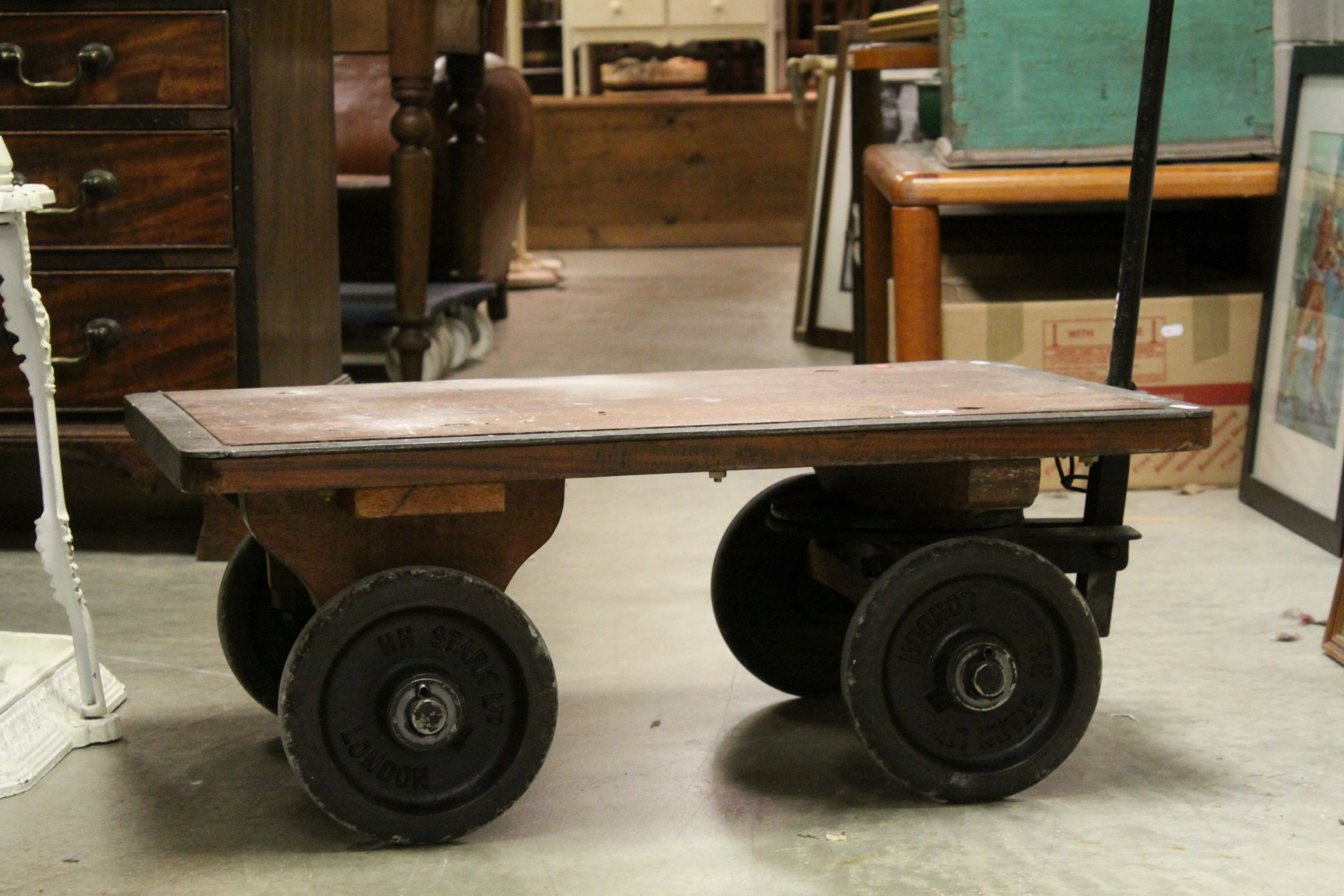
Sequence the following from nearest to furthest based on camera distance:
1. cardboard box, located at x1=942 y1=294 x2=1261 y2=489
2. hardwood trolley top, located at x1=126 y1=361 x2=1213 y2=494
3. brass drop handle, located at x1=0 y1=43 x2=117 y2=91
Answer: hardwood trolley top, located at x1=126 y1=361 x2=1213 y2=494
brass drop handle, located at x1=0 y1=43 x2=117 y2=91
cardboard box, located at x1=942 y1=294 x2=1261 y2=489

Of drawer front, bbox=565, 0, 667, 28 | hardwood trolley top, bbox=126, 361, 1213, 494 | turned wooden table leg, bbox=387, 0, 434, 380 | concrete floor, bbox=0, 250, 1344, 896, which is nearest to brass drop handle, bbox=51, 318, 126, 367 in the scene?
concrete floor, bbox=0, 250, 1344, 896

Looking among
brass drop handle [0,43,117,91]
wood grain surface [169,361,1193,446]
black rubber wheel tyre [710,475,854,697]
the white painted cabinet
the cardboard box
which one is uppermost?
the white painted cabinet

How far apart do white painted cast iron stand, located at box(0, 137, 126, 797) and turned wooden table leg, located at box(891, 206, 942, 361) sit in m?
1.42

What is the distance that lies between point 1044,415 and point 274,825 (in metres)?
0.76

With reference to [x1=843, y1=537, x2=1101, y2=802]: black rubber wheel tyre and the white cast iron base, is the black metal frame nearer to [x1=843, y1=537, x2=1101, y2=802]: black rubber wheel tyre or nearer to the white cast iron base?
[x1=843, y1=537, x2=1101, y2=802]: black rubber wheel tyre

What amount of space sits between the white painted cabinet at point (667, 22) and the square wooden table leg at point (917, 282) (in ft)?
16.7

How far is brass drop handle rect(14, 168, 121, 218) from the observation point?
7.24ft

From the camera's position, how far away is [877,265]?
3.26 meters

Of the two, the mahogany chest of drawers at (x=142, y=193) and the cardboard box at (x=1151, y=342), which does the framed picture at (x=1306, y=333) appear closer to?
the cardboard box at (x=1151, y=342)

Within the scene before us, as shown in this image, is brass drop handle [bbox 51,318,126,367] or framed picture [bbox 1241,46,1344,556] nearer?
brass drop handle [bbox 51,318,126,367]

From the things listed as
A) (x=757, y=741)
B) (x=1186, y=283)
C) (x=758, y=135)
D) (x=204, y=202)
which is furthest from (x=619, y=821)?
(x=758, y=135)

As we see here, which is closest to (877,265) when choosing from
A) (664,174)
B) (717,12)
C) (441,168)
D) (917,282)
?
(917,282)

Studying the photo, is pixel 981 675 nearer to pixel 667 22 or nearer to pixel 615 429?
pixel 615 429

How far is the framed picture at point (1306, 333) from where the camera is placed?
2400 millimetres
